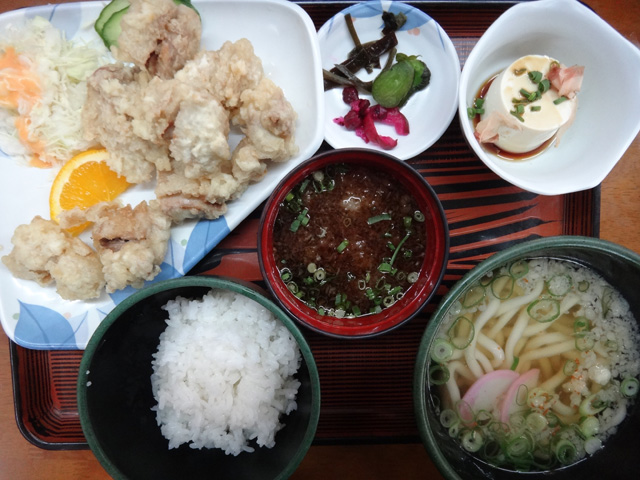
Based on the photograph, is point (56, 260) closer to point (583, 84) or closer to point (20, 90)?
point (20, 90)

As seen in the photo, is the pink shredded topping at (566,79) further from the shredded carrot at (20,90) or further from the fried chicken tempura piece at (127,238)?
the shredded carrot at (20,90)

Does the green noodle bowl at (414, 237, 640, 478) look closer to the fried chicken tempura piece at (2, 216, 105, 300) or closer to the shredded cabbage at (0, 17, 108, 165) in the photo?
the fried chicken tempura piece at (2, 216, 105, 300)

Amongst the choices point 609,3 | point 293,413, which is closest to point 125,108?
point 293,413

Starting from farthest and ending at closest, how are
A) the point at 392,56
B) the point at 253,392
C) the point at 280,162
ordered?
the point at 392,56, the point at 280,162, the point at 253,392

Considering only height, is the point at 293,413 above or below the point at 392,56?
below

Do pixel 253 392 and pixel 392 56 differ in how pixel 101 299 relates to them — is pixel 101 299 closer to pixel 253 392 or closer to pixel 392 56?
pixel 253 392

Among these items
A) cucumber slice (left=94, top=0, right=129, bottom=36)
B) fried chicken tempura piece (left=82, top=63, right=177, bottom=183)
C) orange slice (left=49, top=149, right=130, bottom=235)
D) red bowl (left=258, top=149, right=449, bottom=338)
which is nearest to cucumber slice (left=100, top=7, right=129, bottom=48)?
cucumber slice (left=94, top=0, right=129, bottom=36)

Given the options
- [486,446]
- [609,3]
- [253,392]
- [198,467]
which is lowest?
[198,467]
